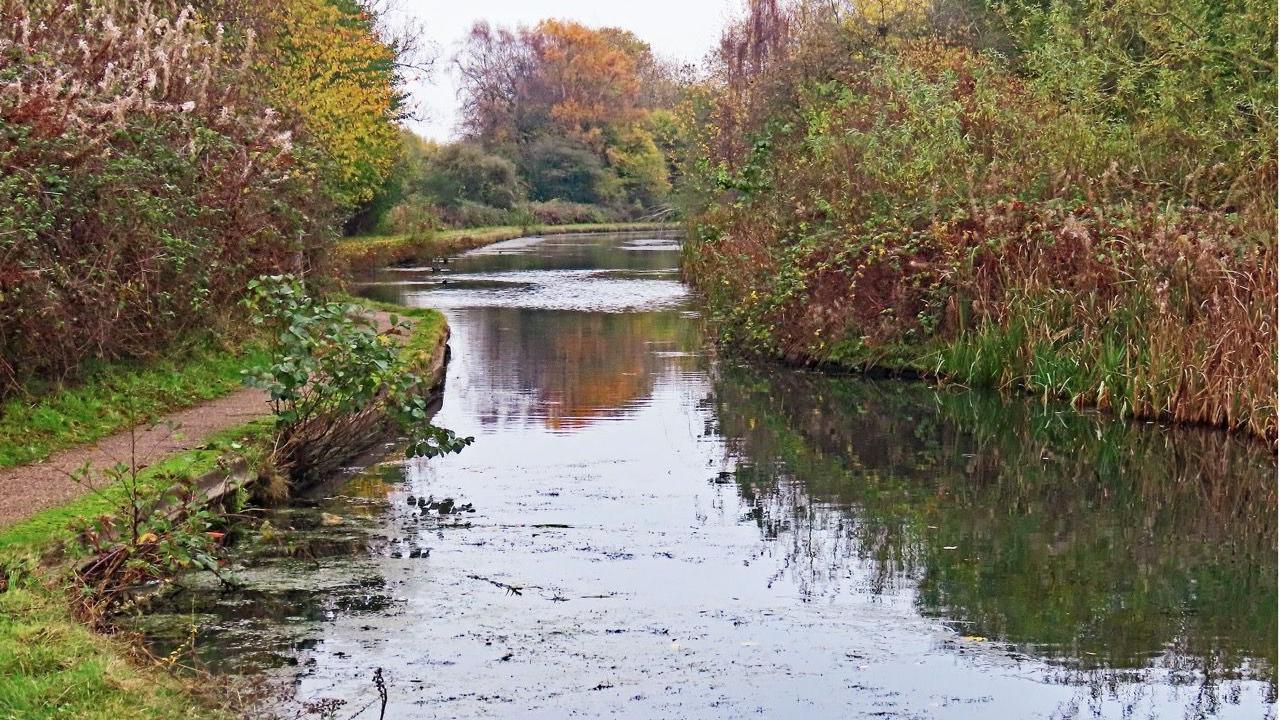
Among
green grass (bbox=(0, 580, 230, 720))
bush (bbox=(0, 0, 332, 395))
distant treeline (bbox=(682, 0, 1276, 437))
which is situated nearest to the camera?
green grass (bbox=(0, 580, 230, 720))

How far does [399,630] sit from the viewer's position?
826 centimetres

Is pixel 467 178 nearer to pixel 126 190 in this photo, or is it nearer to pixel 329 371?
pixel 126 190

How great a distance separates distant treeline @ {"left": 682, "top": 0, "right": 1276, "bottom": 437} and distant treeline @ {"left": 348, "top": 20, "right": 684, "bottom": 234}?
50.8 meters

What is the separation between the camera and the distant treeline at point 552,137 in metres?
75.6

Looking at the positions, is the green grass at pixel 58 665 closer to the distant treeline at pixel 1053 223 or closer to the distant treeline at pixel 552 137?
the distant treeline at pixel 1053 223

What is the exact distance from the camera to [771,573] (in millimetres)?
9773

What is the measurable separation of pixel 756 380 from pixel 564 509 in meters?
8.32

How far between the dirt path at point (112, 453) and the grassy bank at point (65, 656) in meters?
0.33

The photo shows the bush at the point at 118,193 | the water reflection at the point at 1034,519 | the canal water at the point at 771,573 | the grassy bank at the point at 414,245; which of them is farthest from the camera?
the grassy bank at the point at 414,245

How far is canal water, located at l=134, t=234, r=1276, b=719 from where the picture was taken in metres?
7.42

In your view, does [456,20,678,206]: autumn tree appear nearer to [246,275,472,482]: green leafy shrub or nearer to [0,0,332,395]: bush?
[0,0,332,395]: bush

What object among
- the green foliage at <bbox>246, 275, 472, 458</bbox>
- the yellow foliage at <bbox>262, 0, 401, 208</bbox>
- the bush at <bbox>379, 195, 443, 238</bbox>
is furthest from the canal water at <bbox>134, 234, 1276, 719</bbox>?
the bush at <bbox>379, 195, 443, 238</bbox>

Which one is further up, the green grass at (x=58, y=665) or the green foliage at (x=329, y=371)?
the green foliage at (x=329, y=371)

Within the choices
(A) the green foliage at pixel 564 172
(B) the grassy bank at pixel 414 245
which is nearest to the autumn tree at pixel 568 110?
(A) the green foliage at pixel 564 172
